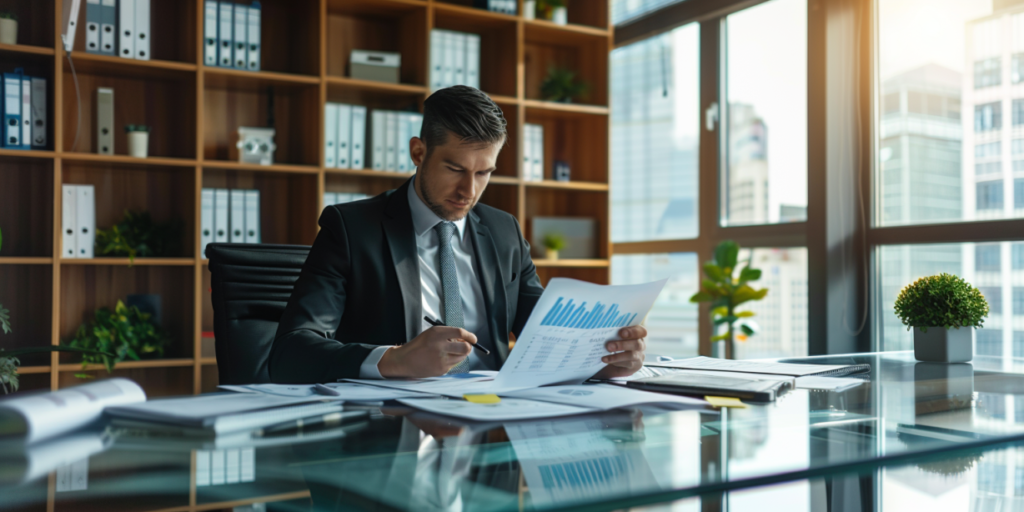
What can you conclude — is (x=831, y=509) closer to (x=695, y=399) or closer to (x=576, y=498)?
(x=695, y=399)

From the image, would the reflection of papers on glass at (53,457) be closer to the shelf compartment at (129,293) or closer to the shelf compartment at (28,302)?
the shelf compartment at (129,293)

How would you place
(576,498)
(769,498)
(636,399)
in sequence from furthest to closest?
(769,498) < (636,399) < (576,498)

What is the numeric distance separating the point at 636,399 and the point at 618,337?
0.70 feet

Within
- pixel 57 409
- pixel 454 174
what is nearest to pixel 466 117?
pixel 454 174

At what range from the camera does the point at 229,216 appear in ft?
9.82

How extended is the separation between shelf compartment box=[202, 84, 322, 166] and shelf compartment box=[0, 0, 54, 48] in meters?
0.60

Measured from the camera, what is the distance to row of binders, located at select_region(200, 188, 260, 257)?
2.94 m

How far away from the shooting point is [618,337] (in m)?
1.15

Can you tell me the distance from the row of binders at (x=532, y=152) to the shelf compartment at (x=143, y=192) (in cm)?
144

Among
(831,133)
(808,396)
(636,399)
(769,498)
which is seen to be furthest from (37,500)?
(831,133)

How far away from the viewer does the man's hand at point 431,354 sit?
3.57 feet

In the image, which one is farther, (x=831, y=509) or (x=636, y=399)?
(x=831, y=509)

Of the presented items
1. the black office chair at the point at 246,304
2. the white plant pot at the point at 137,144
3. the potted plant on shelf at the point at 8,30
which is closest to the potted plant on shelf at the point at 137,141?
the white plant pot at the point at 137,144

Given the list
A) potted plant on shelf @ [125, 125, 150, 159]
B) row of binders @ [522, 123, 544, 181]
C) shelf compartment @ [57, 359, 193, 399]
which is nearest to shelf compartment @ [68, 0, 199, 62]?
potted plant on shelf @ [125, 125, 150, 159]
